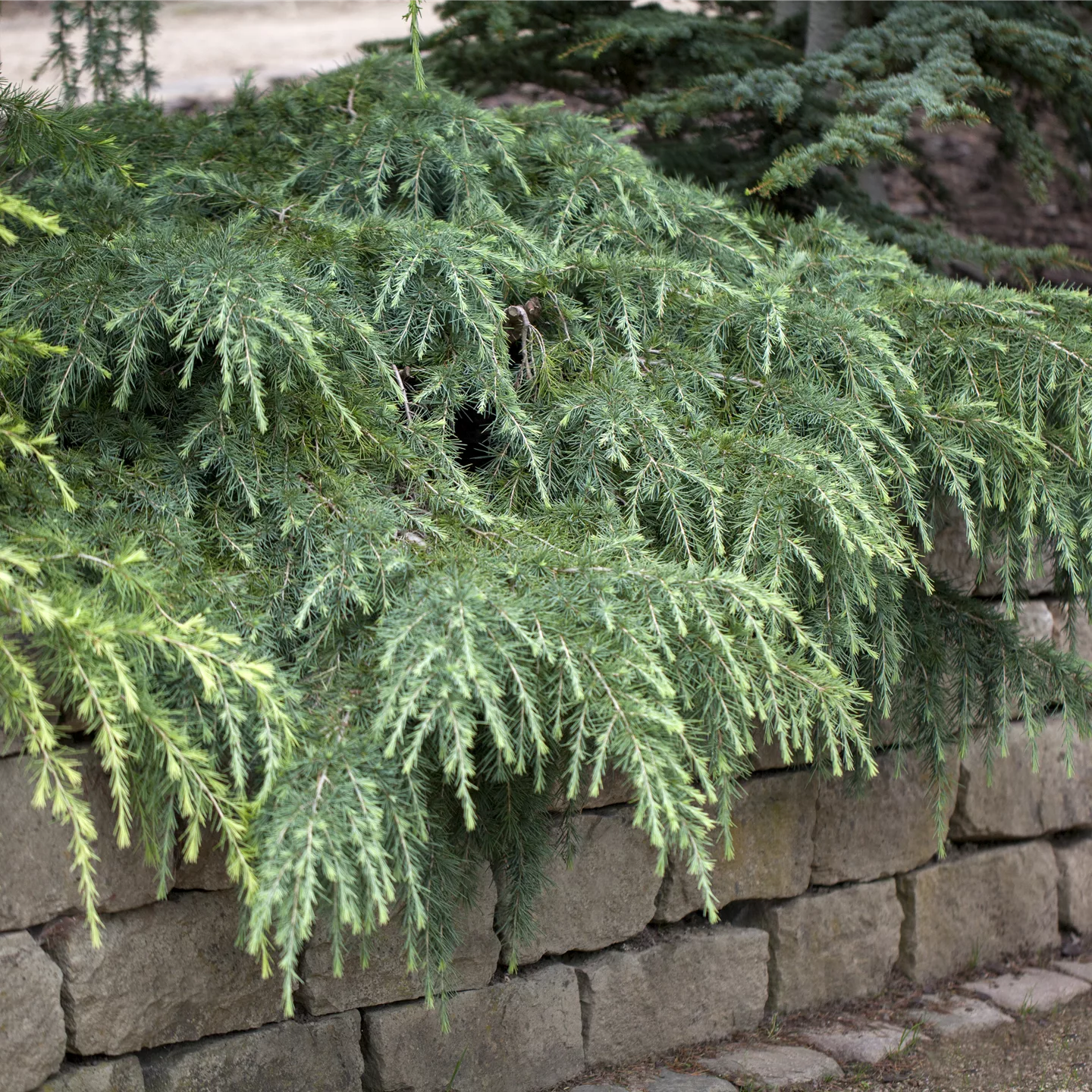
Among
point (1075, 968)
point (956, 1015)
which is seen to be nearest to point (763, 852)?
point (956, 1015)

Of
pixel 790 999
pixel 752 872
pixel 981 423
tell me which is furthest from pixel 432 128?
pixel 790 999

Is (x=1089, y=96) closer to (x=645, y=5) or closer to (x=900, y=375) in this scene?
(x=645, y=5)

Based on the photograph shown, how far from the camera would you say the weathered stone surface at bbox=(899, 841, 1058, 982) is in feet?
9.31

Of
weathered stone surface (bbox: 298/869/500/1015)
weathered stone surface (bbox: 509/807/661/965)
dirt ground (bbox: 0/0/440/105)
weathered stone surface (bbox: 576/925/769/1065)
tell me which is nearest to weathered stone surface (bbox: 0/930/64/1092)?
weathered stone surface (bbox: 298/869/500/1015)

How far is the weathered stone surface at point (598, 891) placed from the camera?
2299mm

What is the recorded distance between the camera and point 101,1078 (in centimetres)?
188

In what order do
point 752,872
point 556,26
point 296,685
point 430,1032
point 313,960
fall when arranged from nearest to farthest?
point 296,685 < point 313,960 < point 430,1032 < point 752,872 < point 556,26

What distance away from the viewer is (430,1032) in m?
2.19

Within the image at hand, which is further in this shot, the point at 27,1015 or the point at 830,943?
the point at 830,943

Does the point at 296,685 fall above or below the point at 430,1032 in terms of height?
above

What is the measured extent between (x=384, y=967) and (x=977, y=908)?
1674 millimetres

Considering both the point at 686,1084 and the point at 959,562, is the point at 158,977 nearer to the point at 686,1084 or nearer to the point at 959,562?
the point at 686,1084

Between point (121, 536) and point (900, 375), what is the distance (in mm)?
1447

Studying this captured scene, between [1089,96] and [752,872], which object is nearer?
[752,872]
